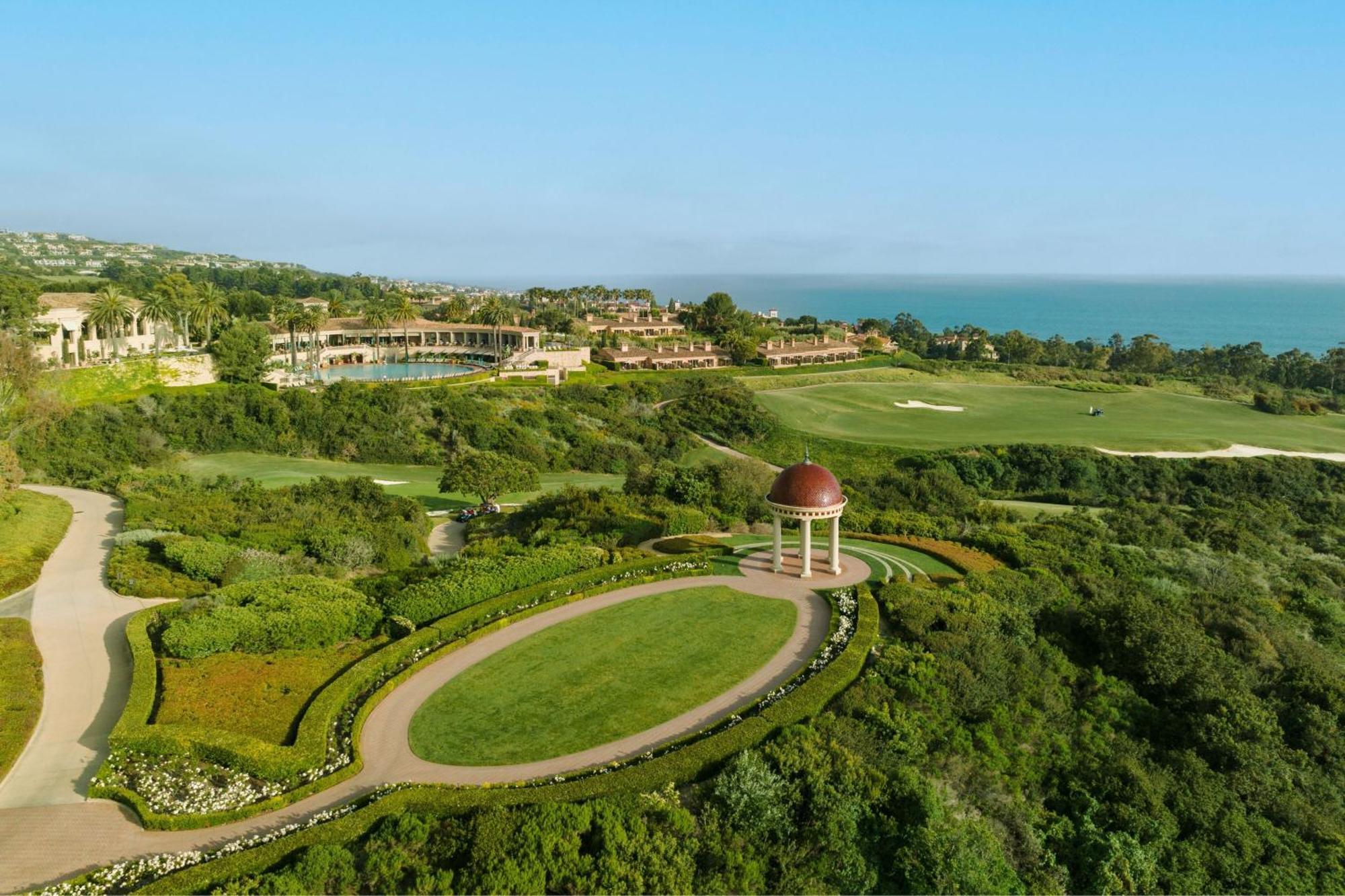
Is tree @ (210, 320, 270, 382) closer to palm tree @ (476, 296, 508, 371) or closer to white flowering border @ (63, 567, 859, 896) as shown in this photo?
palm tree @ (476, 296, 508, 371)

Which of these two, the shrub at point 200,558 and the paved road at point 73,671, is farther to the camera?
the shrub at point 200,558

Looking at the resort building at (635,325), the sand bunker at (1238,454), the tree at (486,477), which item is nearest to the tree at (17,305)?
the tree at (486,477)

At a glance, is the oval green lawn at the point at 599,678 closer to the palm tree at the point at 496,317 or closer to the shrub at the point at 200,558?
the shrub at the point at 200,558

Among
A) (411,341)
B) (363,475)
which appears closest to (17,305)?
(363,475)

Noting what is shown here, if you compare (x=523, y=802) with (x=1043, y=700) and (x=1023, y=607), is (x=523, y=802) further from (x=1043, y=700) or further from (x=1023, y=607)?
(x=1023, y=607)

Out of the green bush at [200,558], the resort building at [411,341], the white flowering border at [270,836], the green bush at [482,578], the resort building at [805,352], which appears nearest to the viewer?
the white flowering border at [270,836]

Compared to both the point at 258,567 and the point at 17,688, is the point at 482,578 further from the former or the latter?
the point at 17,688

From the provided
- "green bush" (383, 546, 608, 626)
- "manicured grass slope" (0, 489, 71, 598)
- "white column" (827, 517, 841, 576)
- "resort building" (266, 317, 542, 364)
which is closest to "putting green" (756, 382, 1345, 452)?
"resort building" (266, 317, 542, 364)
